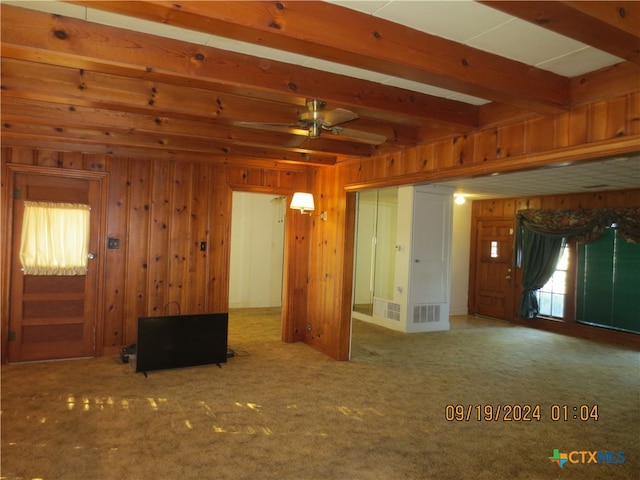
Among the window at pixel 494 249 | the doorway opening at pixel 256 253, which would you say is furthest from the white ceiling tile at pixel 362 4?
the window at pixel 494 249

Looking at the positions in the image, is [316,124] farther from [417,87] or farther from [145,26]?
[145,26]

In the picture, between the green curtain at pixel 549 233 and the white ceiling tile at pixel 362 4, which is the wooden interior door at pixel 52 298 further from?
the green curtain at pixel 549 233

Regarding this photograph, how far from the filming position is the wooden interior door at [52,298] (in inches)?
181

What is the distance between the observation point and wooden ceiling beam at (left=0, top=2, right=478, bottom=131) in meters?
2.08

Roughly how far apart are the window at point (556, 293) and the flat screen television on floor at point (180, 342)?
5.72m

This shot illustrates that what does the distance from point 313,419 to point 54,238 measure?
11.4 feet

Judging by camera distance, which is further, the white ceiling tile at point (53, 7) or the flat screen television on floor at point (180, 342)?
the flat screen television on floor at point (180, 342)

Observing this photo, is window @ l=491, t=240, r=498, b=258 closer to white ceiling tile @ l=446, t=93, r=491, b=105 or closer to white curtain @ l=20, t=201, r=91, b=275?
white ceiling tile @ l=446, t=93, r=491, b=105

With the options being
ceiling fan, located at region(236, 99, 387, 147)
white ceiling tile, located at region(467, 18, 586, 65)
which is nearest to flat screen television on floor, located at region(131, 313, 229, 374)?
ceiling fan, located at region(236, 99, 387, 147)

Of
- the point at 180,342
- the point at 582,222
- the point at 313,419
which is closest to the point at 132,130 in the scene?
the point at 180,342

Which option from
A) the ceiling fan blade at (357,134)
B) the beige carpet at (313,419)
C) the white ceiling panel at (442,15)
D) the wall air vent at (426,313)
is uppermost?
the white ceiling panel at (442,15)

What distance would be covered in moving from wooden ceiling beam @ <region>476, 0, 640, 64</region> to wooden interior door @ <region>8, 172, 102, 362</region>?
466 cm

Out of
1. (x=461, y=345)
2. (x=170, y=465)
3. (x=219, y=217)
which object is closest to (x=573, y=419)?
(x=461, y=345)

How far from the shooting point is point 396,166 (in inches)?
170
